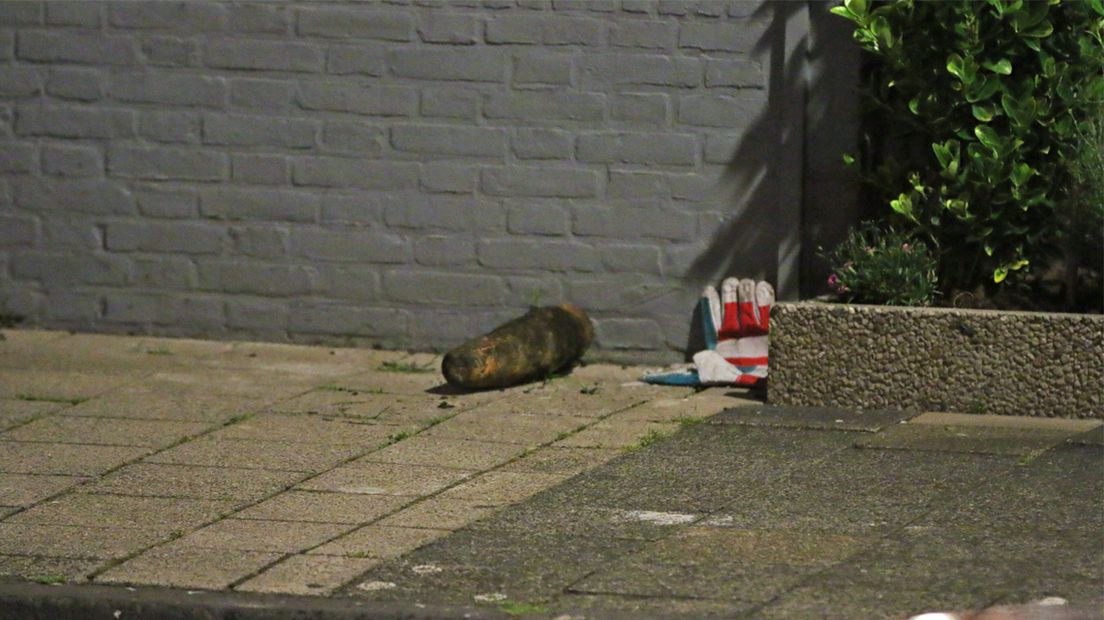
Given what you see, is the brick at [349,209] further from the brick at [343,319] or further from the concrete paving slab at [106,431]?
the concrete paving slab at [106,431]

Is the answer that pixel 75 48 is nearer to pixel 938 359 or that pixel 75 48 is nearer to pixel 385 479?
pixel 385 479

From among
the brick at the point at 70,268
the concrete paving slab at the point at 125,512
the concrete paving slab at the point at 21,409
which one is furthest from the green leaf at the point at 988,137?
the brick at the point at 70,268

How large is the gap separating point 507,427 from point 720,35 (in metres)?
2.07

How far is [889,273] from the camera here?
691cm

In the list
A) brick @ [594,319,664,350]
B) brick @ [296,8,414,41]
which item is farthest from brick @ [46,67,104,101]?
brick @ [594,319,664,350]

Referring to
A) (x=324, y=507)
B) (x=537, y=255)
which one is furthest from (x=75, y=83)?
(x=324, y=507)

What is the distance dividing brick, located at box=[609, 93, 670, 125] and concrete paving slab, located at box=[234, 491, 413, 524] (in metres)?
2.70

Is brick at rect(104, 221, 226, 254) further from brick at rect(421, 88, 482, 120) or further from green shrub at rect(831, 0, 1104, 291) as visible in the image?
green shrub at rect(831, 0, 1104, 291)

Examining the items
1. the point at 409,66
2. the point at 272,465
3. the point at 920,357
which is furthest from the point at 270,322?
the point at 920,357

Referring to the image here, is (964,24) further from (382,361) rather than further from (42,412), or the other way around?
(42,412)

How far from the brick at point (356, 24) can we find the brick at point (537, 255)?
0.99 m

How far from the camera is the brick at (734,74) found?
7590mm

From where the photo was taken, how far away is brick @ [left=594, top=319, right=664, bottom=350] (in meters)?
7.80

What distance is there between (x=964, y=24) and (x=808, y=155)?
3.20ft
